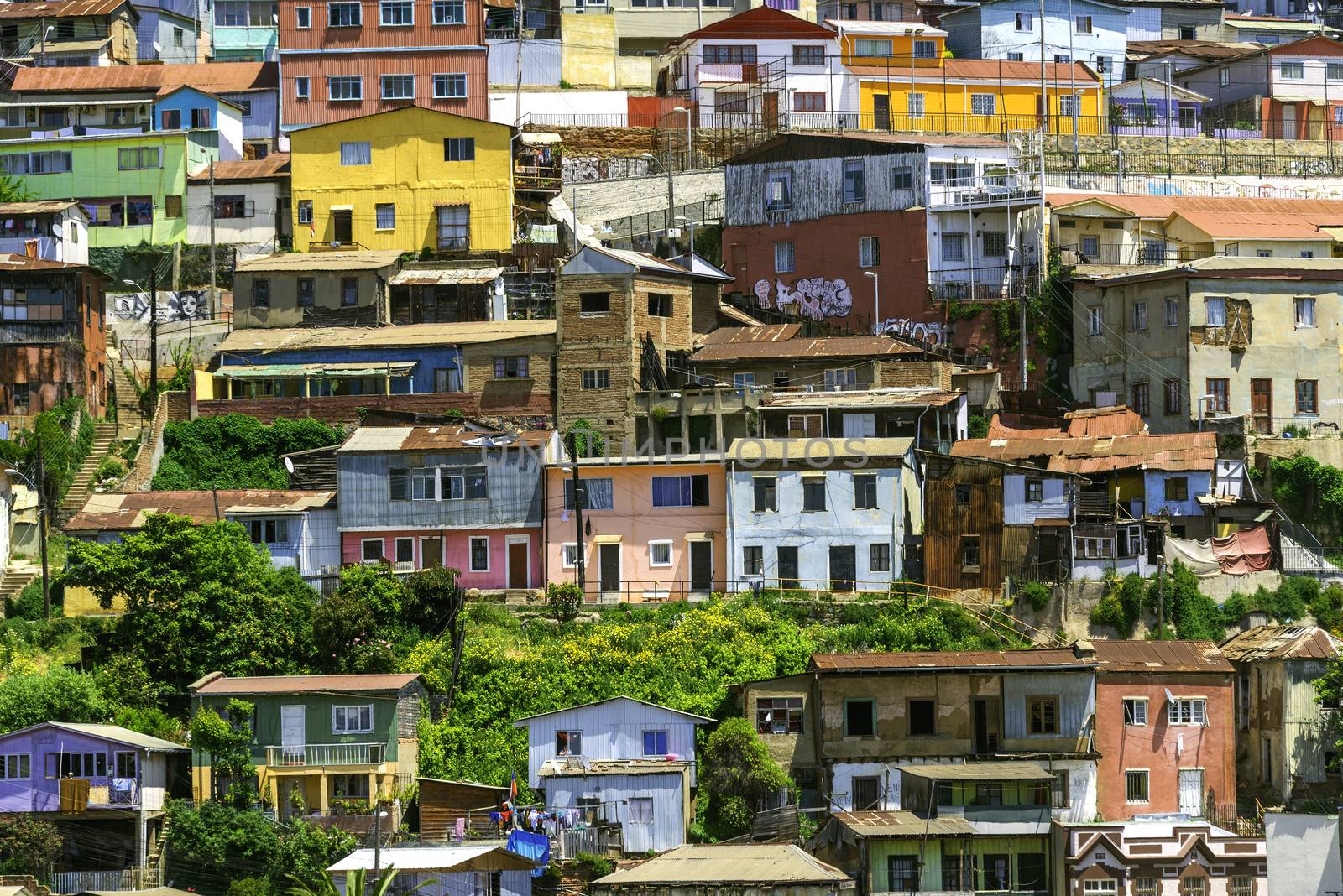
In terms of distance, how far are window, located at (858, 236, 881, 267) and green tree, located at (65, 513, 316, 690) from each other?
26.8 metres

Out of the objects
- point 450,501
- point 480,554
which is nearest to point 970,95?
point 450,501

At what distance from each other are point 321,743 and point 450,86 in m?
43.7

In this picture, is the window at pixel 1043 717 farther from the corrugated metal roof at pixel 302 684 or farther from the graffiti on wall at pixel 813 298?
the graffiti on wall at pixel 813 298

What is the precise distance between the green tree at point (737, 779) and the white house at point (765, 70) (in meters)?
45.9

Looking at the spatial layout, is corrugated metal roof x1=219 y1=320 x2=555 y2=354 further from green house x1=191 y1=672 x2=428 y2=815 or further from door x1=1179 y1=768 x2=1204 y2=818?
door x1=1179 y1=768 x2=1204 y2=818

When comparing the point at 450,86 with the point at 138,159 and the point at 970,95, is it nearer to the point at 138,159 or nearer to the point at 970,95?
the point at 138,159

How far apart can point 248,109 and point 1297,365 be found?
47605mm

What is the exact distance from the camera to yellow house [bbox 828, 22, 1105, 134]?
311 feet

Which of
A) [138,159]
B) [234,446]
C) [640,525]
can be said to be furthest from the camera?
[138,159]

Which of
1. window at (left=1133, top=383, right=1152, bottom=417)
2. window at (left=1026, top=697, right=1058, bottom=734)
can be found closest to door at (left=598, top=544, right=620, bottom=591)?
window at (left=1026, top=697, right=1058, bottom=734)

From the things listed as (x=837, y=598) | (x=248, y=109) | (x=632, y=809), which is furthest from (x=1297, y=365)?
(x=248, y=109)

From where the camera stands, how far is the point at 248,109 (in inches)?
3851

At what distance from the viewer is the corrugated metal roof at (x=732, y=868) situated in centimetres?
4994

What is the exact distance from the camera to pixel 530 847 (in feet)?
172
